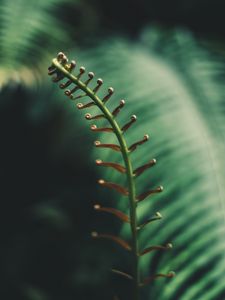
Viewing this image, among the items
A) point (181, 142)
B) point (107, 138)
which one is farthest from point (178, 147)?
point (107, 138)

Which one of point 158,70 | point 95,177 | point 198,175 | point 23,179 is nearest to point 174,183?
point 198,175

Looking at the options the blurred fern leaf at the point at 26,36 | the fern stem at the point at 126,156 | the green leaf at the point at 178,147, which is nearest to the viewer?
the fern stem at the point at 126,156

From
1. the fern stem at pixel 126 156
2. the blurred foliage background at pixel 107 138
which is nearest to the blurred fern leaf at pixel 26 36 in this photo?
the blurred foliage background at pixel 107 138

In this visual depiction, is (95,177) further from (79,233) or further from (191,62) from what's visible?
(191,62)

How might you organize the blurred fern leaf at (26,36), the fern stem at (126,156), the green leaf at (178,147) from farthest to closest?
the blurred fern leaf at (26,36) → the green leaf at (178,147) → the fern stem at (126,156)

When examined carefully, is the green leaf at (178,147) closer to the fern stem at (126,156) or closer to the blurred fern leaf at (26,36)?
the blurred fern leaf at (26,36)

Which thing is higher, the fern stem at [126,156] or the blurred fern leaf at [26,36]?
the blurred fern leaf at [26,36]

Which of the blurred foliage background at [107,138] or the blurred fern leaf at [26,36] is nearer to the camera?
the blurred foliage background at [107,138]

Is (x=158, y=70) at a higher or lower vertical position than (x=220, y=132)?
higher

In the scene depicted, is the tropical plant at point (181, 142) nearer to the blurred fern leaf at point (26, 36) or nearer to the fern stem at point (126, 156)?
the blurred fern leaf at point (26, 36)
